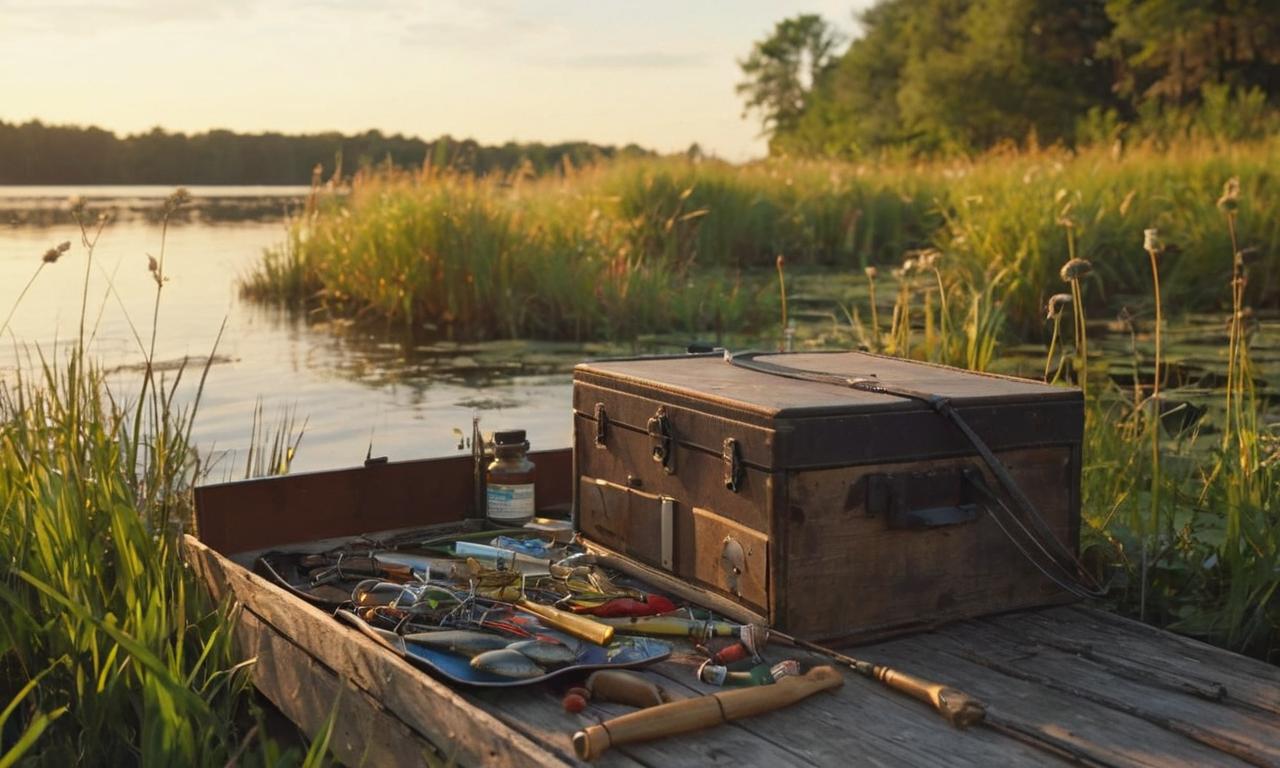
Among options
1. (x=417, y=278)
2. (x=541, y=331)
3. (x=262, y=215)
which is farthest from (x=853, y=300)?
(x=262, y=215)

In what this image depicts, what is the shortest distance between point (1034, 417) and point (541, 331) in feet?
27.3

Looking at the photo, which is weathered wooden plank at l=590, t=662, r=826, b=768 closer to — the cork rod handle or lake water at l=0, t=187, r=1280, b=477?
the cork rod handle

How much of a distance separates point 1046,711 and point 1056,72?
1655 inches

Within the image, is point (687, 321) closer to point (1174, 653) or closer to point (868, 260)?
point (868, 260)

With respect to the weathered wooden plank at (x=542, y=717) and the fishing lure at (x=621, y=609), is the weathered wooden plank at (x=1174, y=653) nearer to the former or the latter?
the fishing lure at (x=621, y=609)

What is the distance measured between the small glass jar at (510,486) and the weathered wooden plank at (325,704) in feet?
3.05

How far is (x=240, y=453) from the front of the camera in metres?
6.60

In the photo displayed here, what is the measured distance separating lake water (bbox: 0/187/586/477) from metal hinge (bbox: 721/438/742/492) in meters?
1.52

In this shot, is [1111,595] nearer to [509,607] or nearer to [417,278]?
[509,607]

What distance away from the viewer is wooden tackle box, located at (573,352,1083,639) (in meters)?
2.87

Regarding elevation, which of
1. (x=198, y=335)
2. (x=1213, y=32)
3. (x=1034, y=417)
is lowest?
(x=198, y=335)

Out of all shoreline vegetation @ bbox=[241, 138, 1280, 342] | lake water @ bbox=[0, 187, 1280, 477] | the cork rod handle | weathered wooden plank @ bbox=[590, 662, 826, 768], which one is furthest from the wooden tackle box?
shoreline vegetation @ bbox=[241, 138, 1280, 342]

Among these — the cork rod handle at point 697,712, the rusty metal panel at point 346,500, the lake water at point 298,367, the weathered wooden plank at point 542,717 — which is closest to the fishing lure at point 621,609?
the weathered wooden plank at point 542,717

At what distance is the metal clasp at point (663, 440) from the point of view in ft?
10.6
